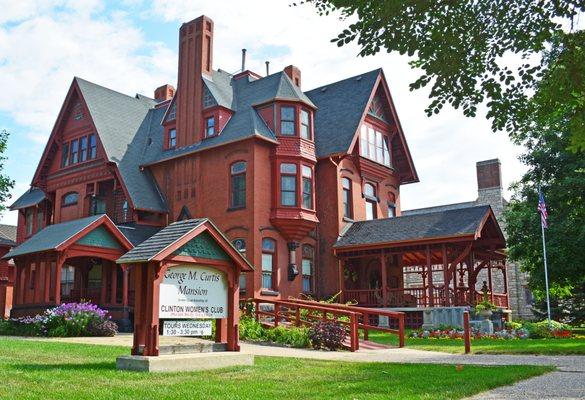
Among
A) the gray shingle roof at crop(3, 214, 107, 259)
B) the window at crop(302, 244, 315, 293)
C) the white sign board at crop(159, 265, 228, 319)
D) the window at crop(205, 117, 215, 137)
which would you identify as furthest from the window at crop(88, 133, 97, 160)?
the white sign board at crop(159, 265, 228, 319)

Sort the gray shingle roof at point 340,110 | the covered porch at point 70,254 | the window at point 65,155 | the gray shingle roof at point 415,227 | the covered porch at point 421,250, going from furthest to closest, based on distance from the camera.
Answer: the window at point 65,155 → the gray shingle roof at point 340,110 → the covered porch at point 421,250 → the gray shingle roof at point 415,227 → the covered porch at point 70,254

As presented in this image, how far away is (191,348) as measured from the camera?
1177 cm

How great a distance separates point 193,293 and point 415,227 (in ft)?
57.1

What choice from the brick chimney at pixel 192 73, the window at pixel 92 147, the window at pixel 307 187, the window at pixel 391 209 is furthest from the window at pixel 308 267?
the window at pixel 92 147

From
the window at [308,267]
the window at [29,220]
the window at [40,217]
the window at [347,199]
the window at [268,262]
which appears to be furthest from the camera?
the window at [29,220]

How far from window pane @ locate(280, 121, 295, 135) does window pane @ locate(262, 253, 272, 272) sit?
19.1ft

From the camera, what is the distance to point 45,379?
29.8 feet

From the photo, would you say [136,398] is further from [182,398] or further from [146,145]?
[146,145]

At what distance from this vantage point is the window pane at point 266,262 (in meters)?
27.2

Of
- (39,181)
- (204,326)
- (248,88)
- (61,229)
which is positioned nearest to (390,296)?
(248,88)

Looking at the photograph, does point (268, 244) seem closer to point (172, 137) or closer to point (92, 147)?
point (172, 137)

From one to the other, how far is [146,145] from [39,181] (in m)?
7.09

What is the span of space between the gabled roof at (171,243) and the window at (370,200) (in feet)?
66.7

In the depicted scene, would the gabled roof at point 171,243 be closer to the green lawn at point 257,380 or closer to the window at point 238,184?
the green lawn at point 257,380
